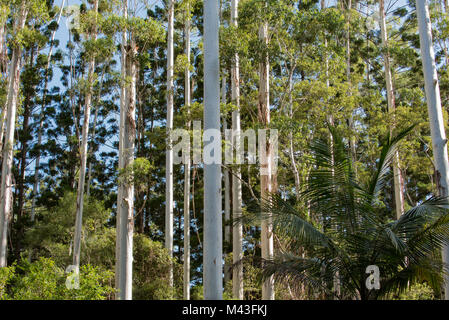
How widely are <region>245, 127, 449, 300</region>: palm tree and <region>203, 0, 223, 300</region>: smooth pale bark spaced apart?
0.49 metres

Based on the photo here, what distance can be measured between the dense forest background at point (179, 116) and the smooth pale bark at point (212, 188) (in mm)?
254

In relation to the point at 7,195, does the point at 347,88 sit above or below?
above

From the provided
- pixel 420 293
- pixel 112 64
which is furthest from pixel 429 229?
pixel 112 64

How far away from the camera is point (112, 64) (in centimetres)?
2284

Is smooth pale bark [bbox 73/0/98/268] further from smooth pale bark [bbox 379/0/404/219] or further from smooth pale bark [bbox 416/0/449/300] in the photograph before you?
smooth pale bark [bbox 416/0/449/300]

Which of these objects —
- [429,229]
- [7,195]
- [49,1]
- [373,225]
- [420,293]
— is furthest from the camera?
[49,1]

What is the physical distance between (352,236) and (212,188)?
5.90 feet

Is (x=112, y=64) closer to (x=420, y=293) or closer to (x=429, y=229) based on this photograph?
(x=420, y=293)

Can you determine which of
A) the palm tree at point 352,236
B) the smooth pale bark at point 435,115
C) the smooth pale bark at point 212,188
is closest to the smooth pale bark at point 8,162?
the smooth pale bark at point 212,188

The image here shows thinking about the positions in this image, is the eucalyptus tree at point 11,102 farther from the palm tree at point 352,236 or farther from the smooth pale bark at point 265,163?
the palm tree at point 352,236

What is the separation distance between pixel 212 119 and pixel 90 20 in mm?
11472

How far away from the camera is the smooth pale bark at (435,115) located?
24.1 ft
